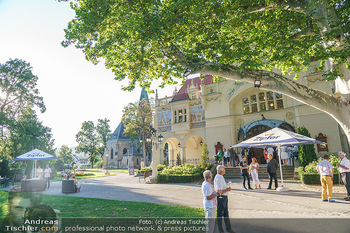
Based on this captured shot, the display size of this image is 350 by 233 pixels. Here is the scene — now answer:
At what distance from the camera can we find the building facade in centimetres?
1933

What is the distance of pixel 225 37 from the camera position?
10938 millimetres

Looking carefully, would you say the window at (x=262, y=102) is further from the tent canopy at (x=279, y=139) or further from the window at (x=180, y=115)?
the tent canopy at (x=279, y=139)

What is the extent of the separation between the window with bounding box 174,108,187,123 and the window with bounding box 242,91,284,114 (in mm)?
8146

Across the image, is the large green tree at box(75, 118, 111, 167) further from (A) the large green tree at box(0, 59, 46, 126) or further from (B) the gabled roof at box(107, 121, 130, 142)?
(A) the large green tree at box(0, 59, 46, 126)

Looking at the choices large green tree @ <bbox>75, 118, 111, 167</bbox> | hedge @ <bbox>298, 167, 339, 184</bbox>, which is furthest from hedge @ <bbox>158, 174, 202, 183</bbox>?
large green tree @ <bbox>75, 118, 111, 167</bbox>

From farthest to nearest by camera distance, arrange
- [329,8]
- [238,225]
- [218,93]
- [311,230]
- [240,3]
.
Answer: [218,93]
[240,3]
[329,8]
[238,225]
[311,230]

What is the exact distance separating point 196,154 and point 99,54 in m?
24.0

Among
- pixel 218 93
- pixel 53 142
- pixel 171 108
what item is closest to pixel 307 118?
pixel 218 93

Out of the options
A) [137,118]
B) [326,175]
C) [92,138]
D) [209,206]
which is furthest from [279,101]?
[92,138]

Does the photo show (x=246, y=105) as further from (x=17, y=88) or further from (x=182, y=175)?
(x=17, y=88)

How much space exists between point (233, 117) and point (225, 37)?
14.9 metres

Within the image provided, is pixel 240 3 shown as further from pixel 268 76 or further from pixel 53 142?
pixel 53 142

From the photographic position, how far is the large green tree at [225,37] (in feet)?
26.6

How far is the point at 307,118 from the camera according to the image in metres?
19.9
